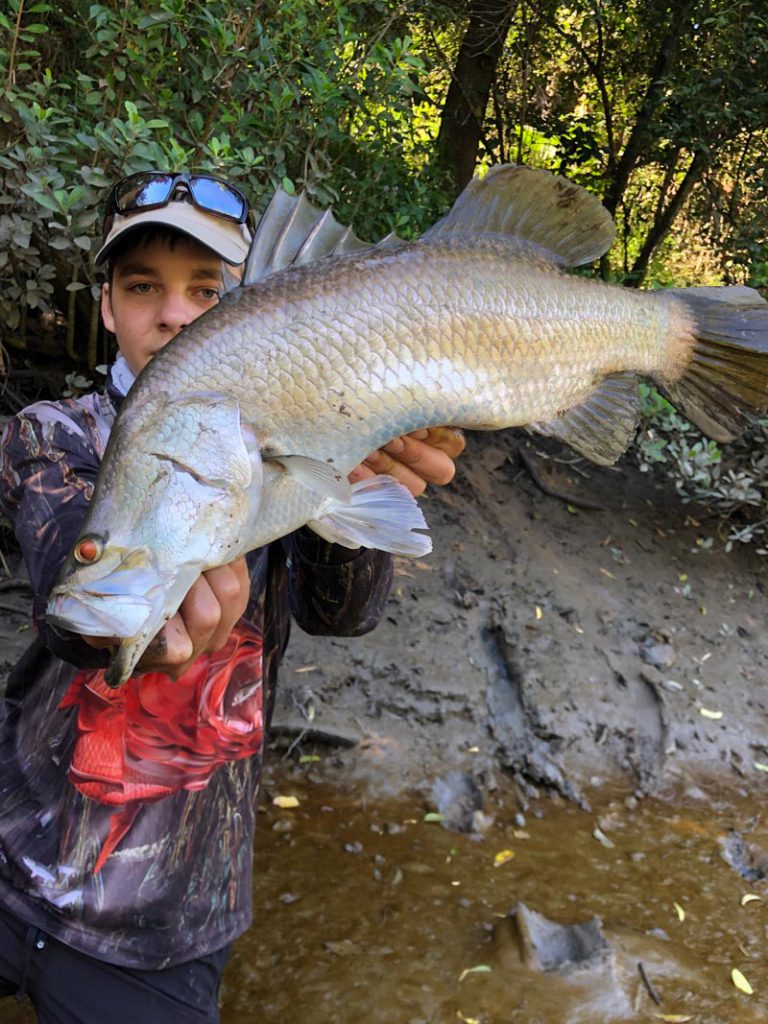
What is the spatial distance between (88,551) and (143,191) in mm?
1092

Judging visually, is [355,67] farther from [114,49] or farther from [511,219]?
[511,219]

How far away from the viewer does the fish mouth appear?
1.31 meters

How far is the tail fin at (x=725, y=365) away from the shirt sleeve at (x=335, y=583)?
0.87m

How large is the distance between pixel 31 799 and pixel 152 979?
496 millimetres

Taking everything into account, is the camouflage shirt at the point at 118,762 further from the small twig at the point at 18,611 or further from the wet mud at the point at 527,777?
the small twig at the point at 18,611

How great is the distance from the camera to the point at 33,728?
197 cm

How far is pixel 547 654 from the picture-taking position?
5.16 m

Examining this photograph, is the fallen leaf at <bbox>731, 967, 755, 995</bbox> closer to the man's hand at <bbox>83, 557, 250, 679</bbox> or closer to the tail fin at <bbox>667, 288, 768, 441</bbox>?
the tail fin at <bbox>667, 288, 768, 441</bbox>

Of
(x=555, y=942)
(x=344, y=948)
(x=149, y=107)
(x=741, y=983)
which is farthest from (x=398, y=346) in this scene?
(x=741, y=983)

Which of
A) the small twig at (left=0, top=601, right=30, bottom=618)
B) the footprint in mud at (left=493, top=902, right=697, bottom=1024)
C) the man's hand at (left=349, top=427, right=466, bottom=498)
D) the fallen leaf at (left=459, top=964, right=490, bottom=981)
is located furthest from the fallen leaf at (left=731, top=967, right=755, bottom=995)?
the small twig at (left=0, top=601, right=30, bottom=618)

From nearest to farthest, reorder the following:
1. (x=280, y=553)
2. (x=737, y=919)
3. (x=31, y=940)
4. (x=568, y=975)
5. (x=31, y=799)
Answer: (x=31, y=940) → (x=31, y=799) → (x=280, y=553) → (x=568, y=975) → (x=737, y=919)

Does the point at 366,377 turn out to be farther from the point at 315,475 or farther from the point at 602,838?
the point at 602,838

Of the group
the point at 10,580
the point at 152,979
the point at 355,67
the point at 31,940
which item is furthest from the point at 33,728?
the point at 355,67

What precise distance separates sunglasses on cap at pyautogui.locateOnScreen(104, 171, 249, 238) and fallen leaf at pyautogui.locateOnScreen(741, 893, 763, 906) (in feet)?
12.3
